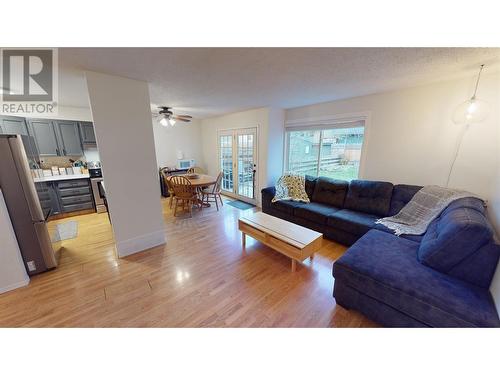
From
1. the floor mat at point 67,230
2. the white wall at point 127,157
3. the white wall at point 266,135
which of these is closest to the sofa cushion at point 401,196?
the white wall at point 266,135

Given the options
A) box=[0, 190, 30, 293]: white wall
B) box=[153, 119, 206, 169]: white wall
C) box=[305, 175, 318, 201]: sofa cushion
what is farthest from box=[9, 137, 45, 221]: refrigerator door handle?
box=[305, 175, 318, 201]: sofa cushion

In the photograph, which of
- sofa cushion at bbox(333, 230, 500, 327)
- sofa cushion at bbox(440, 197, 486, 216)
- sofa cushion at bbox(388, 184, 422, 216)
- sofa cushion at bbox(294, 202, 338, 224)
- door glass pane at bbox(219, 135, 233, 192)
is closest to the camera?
sofa cushion at bbox(333, 230, 500, 327)

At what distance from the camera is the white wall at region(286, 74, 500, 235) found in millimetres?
1988

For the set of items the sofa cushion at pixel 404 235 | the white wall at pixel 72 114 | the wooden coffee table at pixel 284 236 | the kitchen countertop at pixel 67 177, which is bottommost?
the wooden coffee table at pixel 284 236

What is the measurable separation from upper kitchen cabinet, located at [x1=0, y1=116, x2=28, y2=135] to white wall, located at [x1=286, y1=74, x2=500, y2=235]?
219 inches

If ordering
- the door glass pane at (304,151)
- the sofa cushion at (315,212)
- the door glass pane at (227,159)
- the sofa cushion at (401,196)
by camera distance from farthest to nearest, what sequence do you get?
the door glass pane at (227,159) < the door glass pane at (304,151) < the sofa cushion at (315,212) < the sofa cushion at (401,196)

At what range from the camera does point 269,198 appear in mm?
3484

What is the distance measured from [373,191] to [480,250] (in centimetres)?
147

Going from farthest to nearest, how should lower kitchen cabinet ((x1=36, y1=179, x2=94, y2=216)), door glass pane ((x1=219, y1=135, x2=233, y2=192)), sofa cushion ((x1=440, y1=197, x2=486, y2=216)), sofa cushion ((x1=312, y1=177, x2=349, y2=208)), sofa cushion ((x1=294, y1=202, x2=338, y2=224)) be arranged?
door glass pane ((x1=219, y1=135, x2=233, y2=192)), lower kitchen cabinet ((x1=36, y1=179, x2=94, y2=216)), sofa cushion ((x1=312, y1=177, x2=349, y2=208)), sofa cushion ((x1=294, y1=202, x2=338, y2=224)), sofa cushion ((x1=440, y1=197, x2=486, y2=216))

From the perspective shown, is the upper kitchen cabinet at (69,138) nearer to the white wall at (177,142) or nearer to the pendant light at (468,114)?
the white wall at (177,142)

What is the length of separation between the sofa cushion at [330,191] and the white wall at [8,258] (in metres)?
3.85

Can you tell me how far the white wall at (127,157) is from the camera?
1.98 meters

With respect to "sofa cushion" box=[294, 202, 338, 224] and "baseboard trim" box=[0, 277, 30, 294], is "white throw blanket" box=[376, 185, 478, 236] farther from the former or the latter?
"baseboard trim" box=[0, 277, 30, 294]

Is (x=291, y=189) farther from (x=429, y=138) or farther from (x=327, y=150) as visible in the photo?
(x=429, y=138)
